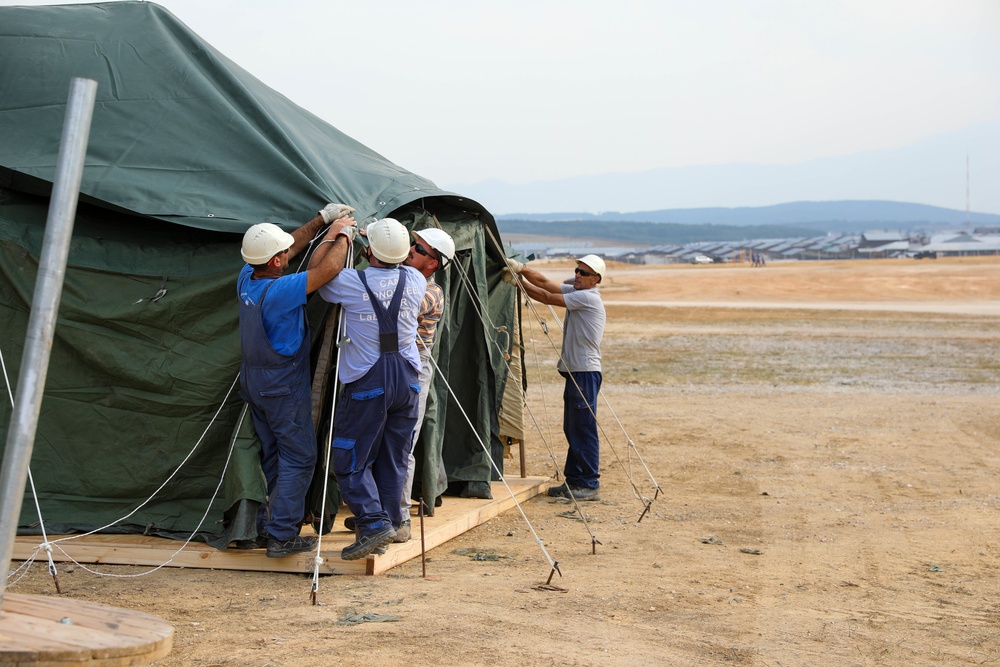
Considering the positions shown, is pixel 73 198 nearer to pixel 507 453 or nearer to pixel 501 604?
pixel 501 604

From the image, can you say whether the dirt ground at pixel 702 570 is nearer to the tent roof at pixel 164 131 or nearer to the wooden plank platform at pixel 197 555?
the wooden plank platform at pixel 197 555

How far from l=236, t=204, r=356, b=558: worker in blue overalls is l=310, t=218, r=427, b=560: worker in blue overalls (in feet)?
0.54

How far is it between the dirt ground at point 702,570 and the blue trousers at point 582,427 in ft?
0.82

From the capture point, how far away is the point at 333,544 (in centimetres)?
661

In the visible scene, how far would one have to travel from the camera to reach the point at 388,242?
6215 millimetres

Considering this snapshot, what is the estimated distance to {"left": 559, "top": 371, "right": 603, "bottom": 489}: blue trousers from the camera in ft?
28.6

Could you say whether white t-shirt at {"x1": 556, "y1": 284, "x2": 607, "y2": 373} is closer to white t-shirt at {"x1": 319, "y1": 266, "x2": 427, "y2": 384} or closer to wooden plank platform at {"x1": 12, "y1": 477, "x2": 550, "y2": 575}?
wooden plank platform at {"x1": 12, "y1": 477, "x2": 550, "y2": 575}

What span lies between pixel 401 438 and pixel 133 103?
2.98 meters

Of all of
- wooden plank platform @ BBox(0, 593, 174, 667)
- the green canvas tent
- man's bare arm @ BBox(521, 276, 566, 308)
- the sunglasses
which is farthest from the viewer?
man's bare arm @ BBox(521, 276, 566, 308)

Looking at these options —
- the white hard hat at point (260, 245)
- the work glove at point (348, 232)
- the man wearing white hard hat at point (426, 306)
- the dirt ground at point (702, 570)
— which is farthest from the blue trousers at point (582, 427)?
the white hard hat at point (260, 245)

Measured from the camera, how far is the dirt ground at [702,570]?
507 cm

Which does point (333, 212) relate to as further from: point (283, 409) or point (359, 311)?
point (283, 409)

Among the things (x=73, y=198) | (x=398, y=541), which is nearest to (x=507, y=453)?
(x=398, y=541)

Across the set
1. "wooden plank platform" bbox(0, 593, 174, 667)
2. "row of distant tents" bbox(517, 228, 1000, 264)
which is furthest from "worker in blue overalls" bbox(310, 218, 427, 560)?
"row of distant tents" bbox(517, 228, 1000, 264)
